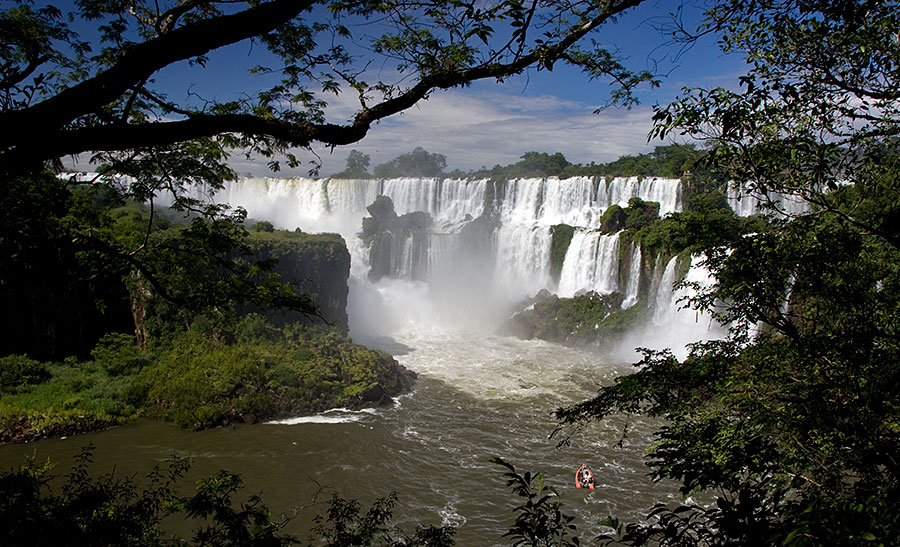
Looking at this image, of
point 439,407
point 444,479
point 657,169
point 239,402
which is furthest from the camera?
point 657,169

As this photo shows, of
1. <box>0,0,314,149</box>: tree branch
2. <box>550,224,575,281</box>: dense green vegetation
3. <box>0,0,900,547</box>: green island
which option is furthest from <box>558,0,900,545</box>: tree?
<box>550,224,575,281</box>: dense green vegetation

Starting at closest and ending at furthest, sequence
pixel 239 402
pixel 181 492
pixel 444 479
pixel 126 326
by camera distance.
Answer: pixel 181 492 → pixel 444 479 → pixel 239 402 → pixel 126 326

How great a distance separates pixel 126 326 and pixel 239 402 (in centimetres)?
682

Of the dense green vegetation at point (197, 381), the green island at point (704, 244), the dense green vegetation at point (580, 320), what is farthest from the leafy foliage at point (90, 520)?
the dense green vegetation at point (580, 320)

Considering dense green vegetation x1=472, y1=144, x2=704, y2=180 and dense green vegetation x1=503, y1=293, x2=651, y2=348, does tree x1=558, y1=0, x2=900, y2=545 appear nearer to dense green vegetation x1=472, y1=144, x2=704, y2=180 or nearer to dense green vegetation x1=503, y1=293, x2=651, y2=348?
dense green vegetation x1=503, y1=293, x2=651, y2=348

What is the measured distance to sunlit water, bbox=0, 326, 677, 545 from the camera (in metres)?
10.3

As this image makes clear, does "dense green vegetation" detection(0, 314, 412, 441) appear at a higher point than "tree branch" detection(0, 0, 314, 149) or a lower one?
lower

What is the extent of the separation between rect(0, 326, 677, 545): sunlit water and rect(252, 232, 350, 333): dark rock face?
22.5 ft

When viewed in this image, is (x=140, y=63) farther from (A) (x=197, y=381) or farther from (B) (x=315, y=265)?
(B) (x=315, y=265)

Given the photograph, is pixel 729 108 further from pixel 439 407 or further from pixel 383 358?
pixel 383 358

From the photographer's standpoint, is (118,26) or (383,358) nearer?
(118,26)

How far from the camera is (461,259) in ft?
109

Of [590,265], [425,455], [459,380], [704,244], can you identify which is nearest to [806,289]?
[704,244]

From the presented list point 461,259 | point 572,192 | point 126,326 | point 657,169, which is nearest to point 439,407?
point 126,326
